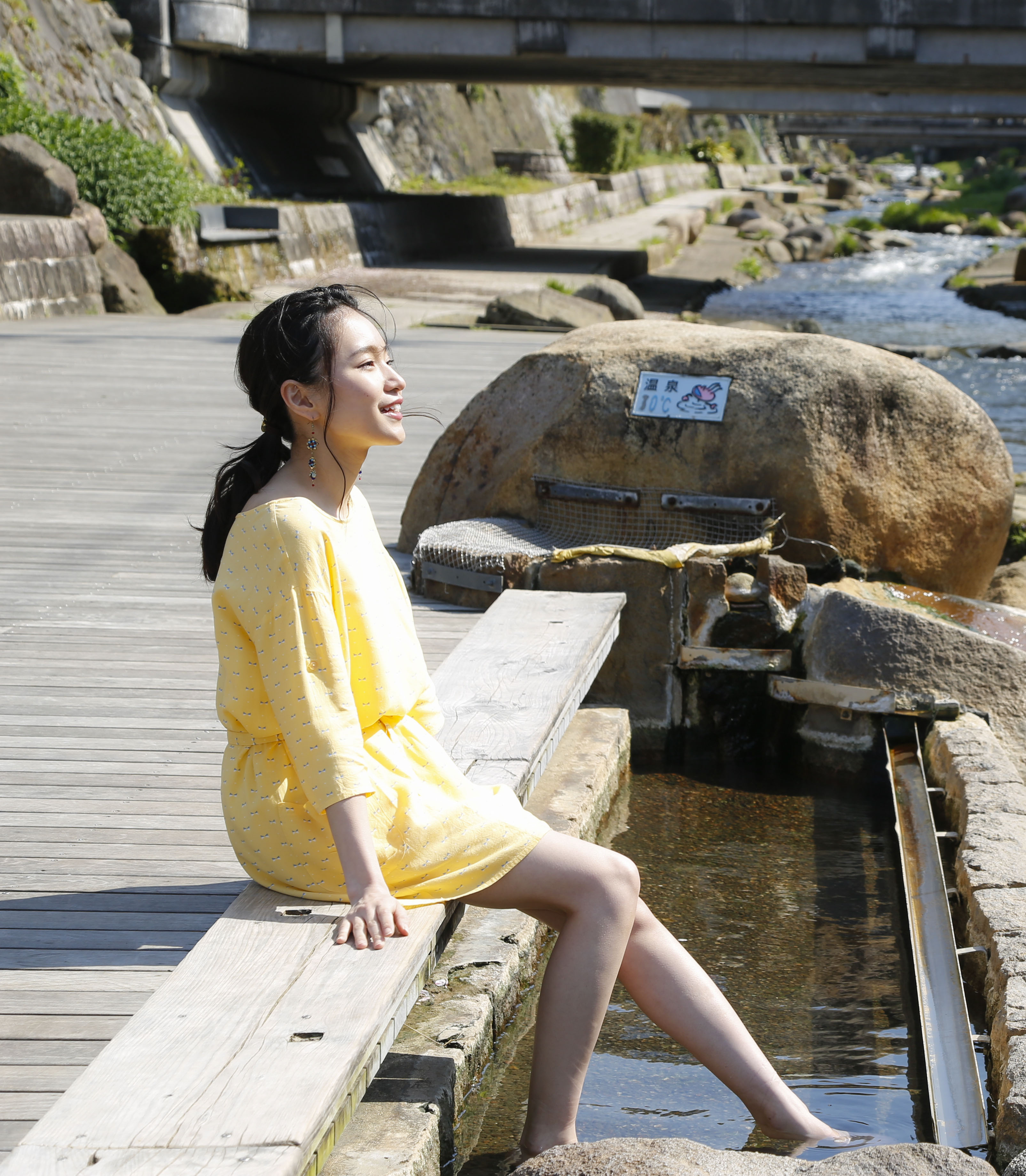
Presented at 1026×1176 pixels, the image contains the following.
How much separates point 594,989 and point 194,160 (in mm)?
18716

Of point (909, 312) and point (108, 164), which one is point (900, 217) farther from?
point (108, 164)

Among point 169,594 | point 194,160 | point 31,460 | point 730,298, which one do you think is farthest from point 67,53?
point 169,594

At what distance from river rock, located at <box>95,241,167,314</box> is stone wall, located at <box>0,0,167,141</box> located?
3.29 meters

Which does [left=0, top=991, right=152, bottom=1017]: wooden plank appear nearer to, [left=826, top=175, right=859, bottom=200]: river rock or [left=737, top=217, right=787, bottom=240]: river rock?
[left=737, top=217, right=787, bottom=240]: river rock

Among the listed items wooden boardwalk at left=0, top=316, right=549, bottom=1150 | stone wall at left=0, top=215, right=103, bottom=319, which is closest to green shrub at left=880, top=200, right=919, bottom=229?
stone wall at left=0, top=215, right=103, bottom=319

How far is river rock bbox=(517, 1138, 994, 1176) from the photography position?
209 cm

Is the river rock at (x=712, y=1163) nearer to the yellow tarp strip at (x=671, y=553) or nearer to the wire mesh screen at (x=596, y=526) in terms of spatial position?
the yellow tarp strip at (x=671, y=553)

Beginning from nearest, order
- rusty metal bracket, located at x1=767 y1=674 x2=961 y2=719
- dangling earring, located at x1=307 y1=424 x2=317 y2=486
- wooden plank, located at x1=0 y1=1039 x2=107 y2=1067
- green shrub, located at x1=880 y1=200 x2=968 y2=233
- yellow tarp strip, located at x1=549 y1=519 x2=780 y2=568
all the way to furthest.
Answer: wooden plank, located at x1=0 y1=1039 x2=107 y2=1067 → dangling earring, located at x1=307 y1=424 x2=317 y2=486 → rusty metal bracket, located at x1=767 y1=674 x2=961 y2=719 → yellow tarp strip, located at x1=549 y1=519 x2=780 y2=568 → green shrub, located at x1=880 y1=200 x2=968 y2=233

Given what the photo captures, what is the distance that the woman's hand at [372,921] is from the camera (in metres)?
2.30

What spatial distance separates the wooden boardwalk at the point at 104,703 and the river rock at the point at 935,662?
53.5 inches

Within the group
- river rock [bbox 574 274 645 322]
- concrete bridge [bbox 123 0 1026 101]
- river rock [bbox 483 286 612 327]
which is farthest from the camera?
concrete bridge [bbox 123 0 1026 101]

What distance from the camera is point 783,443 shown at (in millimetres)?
5191

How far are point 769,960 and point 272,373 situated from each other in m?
2.10

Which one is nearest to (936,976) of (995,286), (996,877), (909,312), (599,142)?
(996,877)
